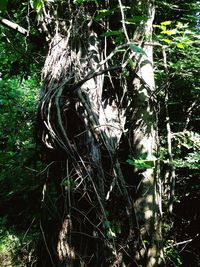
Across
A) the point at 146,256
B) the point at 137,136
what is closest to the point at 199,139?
the point at 137,136

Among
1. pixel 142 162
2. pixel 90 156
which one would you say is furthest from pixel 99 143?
pixel 142 162

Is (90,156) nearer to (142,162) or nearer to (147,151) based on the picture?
(142,162)

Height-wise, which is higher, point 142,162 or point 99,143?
point 99,143

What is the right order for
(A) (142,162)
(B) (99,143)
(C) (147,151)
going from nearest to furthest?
1. (A) (142,162)
2. (B) (99,143)
3. (C) (147,151)

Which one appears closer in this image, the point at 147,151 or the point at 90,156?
the point at 90,156

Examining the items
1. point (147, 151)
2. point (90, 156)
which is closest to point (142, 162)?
point (147, 151)

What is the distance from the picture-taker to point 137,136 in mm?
2418

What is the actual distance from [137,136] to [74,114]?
1.74ft

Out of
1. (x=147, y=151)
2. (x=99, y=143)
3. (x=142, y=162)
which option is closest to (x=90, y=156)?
(x=99, y=143)

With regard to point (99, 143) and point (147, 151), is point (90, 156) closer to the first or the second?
point (99, 143)

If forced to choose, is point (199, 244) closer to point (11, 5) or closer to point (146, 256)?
point (146, 256)

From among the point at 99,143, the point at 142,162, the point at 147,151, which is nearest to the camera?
the point at 142,162

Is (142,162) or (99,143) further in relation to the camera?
(99,143)

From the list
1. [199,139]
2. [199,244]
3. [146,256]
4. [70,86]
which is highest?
[70,86]
